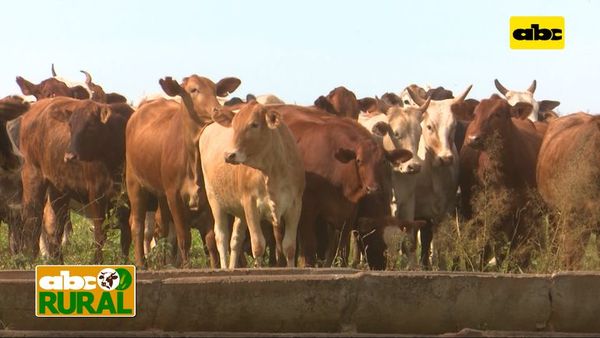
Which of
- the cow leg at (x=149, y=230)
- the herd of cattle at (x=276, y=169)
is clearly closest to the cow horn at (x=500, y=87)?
the herd of cattle at (x=276, y=169)

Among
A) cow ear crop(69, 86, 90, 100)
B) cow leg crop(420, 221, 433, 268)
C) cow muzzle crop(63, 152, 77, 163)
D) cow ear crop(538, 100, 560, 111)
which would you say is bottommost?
cow leg crop(420, 221, 433, 268)

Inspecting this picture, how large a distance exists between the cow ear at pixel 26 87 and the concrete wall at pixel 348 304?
12147mm

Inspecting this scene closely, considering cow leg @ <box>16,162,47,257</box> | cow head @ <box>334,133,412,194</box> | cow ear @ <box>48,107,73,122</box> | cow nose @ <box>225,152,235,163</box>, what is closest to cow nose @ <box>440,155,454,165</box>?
cow head @ <box>334,133,412,194</box>

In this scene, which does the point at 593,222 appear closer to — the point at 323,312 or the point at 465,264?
the point at 465,264

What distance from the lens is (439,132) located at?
16766 millimetres

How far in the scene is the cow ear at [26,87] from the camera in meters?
22.9

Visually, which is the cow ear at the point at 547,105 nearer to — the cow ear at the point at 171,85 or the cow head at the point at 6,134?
the cow ear at the point at 171,85

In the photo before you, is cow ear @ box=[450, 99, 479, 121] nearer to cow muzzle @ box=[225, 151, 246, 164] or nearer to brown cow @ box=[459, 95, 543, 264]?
brown cow @ box=[459, 95, 543, 264]

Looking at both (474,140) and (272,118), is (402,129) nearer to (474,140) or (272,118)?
(474,140)

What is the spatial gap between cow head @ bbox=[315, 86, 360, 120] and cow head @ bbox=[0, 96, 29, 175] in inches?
219

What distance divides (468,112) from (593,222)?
297 cm

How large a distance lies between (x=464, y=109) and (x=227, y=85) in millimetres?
2412

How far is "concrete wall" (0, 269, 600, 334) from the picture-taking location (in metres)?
10.2

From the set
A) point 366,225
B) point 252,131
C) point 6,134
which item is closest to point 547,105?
point 366,225
